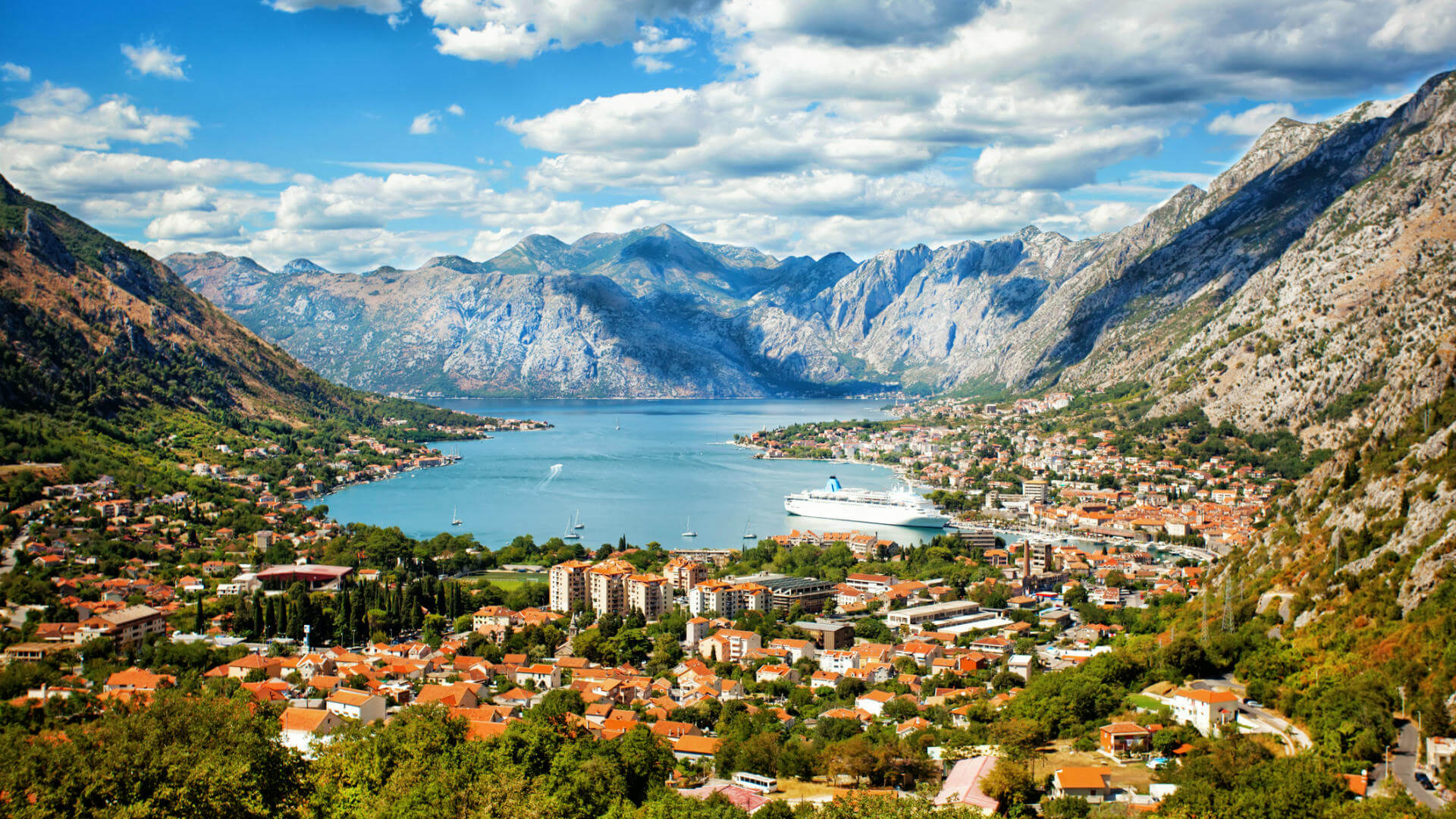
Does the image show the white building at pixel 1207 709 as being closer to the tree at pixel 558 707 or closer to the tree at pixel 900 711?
the tree at pixel 900 711

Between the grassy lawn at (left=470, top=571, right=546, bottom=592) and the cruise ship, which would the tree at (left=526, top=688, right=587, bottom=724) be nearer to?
the grassy lawn at (left=470, top=571, right=546, bottom=592)

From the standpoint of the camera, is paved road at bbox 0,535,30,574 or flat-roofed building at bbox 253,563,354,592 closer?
paved road at bbox 0,535,30,574

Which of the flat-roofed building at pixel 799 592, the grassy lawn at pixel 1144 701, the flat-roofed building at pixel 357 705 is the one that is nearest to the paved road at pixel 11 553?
the flat-roofed building at pixel 357 705

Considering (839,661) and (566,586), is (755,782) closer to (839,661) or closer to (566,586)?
(839,661)

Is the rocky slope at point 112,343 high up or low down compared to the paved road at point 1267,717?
up

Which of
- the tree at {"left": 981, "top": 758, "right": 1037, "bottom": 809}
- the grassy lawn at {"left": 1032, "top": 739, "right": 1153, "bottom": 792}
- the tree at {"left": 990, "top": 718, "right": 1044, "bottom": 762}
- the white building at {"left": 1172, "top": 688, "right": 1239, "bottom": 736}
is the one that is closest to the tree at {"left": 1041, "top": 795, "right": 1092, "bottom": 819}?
→ the tree at {"left": 981, "top": 758, "right": 1037, "bottom": 809}

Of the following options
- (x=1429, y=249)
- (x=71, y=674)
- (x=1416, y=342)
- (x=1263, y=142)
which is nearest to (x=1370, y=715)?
(x=71, y=674)

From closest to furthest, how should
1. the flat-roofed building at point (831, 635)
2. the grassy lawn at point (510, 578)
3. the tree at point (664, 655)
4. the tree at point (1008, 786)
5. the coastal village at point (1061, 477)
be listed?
the tree at point (1008, 786) → the tree at point (664, 655) → the flat-roofed building at point (831, 635) → the grassy lawn at point (510, 578) → the coastal village at point (1061, 477)

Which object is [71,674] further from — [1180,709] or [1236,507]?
[1236,507]
